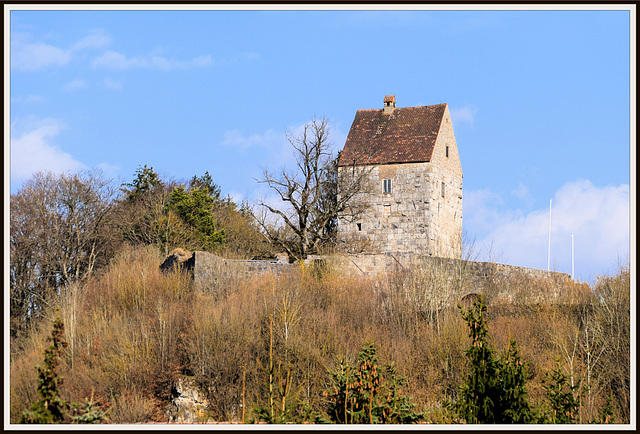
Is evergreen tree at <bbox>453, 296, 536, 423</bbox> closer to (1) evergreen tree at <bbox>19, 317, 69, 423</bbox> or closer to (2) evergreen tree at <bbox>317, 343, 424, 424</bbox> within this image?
(2) evergreen tree at <bbox>317, 343, 424, 424</bbox>

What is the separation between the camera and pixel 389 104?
131 feet

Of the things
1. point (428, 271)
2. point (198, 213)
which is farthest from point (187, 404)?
point (198, 213)

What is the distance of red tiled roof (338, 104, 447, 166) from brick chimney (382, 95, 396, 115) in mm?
229

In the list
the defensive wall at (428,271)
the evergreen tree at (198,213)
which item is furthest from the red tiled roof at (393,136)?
the defensive wall at (428,271)

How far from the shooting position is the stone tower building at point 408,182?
118 ft

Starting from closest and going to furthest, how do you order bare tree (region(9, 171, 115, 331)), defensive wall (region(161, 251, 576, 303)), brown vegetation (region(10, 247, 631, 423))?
brown vegetation (region(10, 247, 631, 423))
defensive wall (region(161, 251, 576, 303))
bare tree (region(9, 171, 115, 331))

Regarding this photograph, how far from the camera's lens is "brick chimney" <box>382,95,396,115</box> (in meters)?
39.7

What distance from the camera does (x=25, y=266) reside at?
116 feet

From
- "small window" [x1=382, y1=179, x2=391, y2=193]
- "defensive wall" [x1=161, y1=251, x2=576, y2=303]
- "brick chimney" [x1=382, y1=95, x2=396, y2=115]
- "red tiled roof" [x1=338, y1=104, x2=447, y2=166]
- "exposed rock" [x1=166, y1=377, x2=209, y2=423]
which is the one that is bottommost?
"exposed rock" [x1=166, y1=377, x2=209, y2=423]

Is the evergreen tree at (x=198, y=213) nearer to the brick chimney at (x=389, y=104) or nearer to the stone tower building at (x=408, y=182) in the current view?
the stone tower building at (x=408, y=182)

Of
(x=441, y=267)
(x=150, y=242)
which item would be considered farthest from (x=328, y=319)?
(x=150, y=242)

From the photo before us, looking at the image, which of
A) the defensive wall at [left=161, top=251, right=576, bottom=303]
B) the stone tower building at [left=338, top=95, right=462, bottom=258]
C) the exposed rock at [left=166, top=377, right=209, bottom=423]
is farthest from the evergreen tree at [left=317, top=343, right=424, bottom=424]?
the stone tower building at [left=338, top=95, right=462, bottom=258]

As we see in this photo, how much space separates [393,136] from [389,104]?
244cm

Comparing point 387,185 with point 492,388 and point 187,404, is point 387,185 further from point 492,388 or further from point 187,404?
point 492,388
